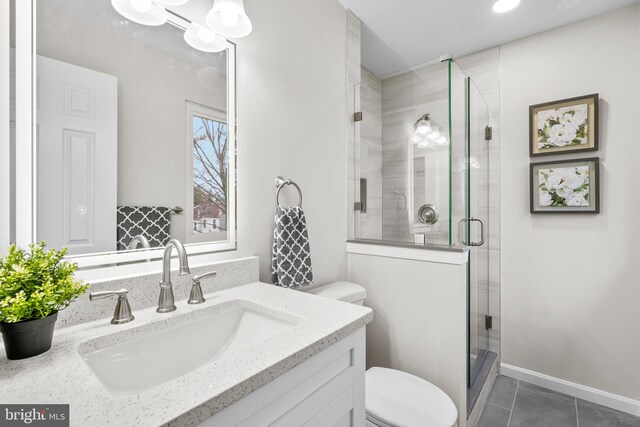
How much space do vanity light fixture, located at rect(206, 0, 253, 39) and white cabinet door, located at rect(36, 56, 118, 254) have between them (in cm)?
45

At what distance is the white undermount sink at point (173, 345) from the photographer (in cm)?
75

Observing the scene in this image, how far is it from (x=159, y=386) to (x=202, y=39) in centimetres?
119

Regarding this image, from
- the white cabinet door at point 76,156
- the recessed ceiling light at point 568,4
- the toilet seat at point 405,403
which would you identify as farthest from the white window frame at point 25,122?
the recessed ceiling light at point 568,4

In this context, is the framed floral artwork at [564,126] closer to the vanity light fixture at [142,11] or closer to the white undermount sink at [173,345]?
the white undermount sink at [173,345]

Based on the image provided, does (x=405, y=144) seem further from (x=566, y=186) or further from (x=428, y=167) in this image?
(x=566, y=186)

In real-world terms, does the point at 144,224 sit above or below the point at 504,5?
below

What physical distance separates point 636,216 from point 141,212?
8.64ft

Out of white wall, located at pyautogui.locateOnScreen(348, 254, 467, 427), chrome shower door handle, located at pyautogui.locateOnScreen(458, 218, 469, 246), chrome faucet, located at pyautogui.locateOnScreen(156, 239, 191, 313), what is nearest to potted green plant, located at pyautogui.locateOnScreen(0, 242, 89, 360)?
chrome faucet, located at pyautogui.locateOnScreen(156, 239, 191, 313)

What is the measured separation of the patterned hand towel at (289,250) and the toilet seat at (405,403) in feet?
1.92

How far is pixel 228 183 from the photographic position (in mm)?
1259

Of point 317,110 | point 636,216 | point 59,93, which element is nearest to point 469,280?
point 636,216

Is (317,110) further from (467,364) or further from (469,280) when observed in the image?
(467,364)

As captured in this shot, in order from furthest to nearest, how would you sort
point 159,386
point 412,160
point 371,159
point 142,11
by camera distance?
1. point 371,159
2. point 412,160
3. point 142,11
4. point 159,386

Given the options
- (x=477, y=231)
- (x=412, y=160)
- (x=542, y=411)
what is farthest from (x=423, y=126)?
(x=542, y=411)
